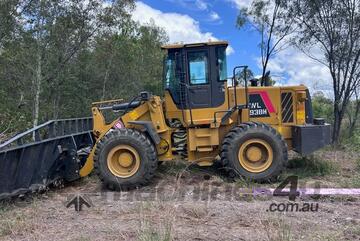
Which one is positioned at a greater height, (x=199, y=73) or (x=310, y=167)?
(x=199, y=73)

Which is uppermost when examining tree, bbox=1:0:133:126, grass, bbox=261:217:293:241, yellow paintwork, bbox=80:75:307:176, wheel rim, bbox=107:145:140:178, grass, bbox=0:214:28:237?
tree, bbox=1:0:133:126

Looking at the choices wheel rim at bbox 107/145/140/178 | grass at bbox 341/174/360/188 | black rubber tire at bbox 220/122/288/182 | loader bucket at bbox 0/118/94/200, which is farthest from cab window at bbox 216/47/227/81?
loader bucket at bbox 0/118/94/200

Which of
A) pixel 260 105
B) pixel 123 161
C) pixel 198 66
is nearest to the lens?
pixel 123 161

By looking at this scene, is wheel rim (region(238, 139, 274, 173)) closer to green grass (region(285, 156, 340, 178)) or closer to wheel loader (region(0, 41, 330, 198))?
wheel loader (region(0, 41, 330, 198))

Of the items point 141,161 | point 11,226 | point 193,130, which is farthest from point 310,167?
point 11,226

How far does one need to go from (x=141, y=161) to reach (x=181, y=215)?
2644 millimetres

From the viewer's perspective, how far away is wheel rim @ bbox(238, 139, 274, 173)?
8969 mm

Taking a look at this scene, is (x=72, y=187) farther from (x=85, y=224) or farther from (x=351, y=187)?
(x=351, y=187)

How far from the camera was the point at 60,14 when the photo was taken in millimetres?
22094

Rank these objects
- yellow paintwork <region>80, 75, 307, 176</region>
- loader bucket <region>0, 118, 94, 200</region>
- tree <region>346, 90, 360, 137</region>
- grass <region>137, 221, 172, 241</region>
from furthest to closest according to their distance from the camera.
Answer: tree <region>346, 90, 360, 137</region> → yellow paintwork <region>80, 75, 307, 176</region> → loader bucket <region>0, 118, 94, 200</region> → grass <region>137, 221, 172, 241</region>

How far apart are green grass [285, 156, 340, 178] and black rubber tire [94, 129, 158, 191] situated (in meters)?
2.93

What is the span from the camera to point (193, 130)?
9359mm

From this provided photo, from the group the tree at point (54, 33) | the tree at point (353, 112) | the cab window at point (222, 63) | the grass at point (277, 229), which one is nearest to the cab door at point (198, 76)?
the cab window at point (222, 63)

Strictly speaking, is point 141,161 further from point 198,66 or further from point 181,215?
point 181,215
